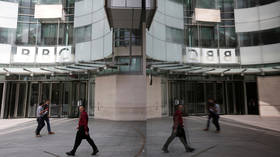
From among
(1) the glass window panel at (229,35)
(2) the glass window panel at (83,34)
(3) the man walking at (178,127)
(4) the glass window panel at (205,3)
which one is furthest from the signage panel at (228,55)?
(2) the glass window panel at (83,34)

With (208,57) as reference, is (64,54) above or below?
above

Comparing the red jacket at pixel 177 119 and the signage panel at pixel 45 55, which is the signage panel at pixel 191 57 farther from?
the signage panel at pixel 45 55

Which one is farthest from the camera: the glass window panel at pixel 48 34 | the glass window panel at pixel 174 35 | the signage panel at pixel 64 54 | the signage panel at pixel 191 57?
the glass window panel at pixel 48 34

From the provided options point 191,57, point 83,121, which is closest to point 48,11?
point 83,121

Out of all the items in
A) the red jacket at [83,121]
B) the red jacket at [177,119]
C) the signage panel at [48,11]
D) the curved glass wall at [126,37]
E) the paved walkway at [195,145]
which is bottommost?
the paved walkway at [195,145]

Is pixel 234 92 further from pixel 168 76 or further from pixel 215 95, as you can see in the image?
pixel 168 76

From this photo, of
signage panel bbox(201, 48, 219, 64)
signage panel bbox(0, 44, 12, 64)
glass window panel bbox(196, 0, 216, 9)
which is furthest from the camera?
signage panel bbox(0, 44, 12, 64)

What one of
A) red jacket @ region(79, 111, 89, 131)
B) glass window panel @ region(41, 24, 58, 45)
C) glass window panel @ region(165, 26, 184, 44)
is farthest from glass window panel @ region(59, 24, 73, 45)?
glass window panel @ region(165, 26, 184, 44)

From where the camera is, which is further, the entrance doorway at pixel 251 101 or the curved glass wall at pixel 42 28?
the curved glass wall at pixel 42 28

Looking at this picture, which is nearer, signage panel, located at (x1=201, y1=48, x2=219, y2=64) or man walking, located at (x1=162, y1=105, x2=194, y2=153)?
man walking, located at (x1=162, y1=105, x2=194, y2=153)

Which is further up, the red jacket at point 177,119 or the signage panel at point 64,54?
the signage panel at point 64,54

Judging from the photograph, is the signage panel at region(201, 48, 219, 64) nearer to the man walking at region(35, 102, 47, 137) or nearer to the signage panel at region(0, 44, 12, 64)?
the man walking at region(35, 102, 47, 137)

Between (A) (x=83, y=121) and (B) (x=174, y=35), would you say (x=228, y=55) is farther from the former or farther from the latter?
(A) (x=83, y=121)

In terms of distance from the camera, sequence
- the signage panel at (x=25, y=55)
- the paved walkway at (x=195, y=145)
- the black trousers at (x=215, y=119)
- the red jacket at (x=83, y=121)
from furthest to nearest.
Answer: the signage panel at (x=25, y=55)
the red jacket at (x=83, y=121)
the black trousers at (x=215, y=119)
the paved walkway at (x=195, y=145)
